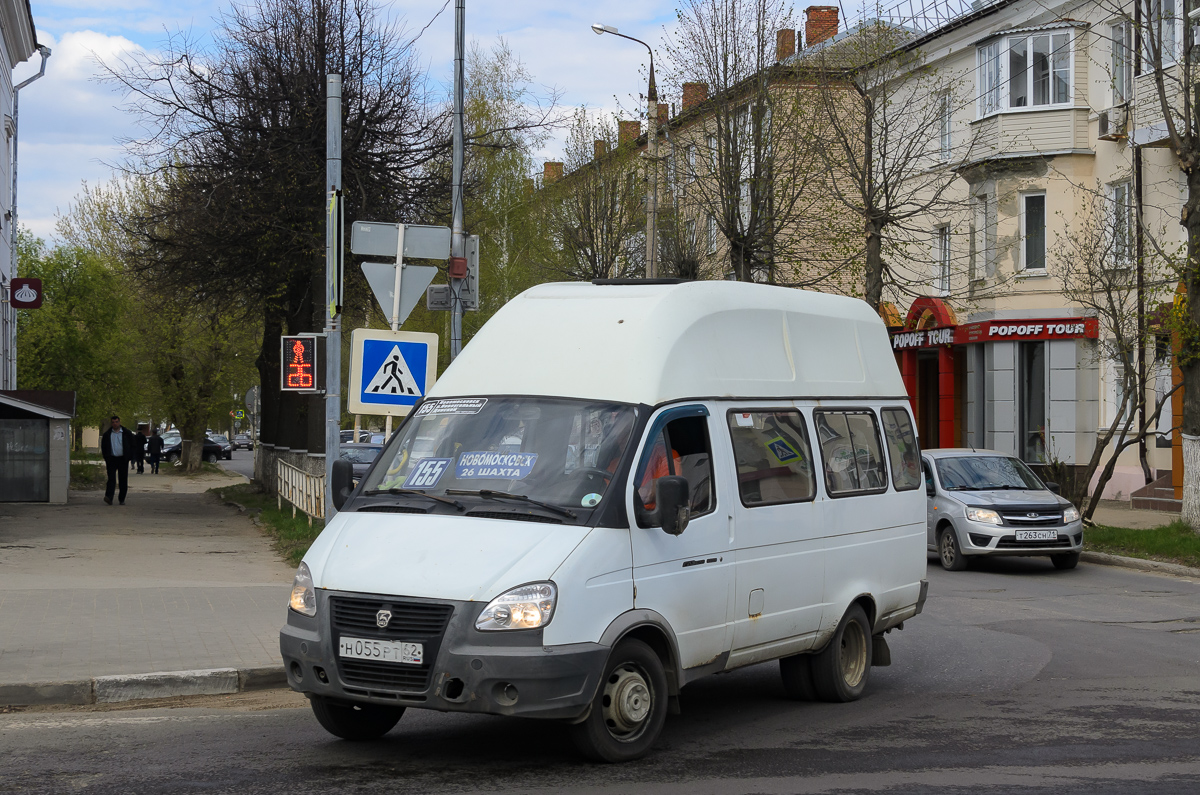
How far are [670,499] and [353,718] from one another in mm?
2115

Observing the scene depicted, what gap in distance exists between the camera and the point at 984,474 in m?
17.9

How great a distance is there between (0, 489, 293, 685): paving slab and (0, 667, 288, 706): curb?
0.11 meters

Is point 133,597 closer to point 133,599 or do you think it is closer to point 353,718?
point 133,599

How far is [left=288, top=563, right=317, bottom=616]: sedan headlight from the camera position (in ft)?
21.1

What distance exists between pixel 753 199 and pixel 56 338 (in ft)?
88.7

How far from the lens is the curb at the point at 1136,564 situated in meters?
16.7

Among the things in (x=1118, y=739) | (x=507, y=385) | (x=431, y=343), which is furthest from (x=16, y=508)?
(x=1118, y=739)

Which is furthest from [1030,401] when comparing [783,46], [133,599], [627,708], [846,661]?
[627,708]

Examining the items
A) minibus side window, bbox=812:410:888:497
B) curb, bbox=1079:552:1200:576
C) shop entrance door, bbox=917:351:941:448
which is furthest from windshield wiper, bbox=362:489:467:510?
shop entrance door, bbox=917:351:941:448

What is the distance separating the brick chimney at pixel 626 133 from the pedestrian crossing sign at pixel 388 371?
25.6 m

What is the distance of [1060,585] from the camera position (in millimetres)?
15617

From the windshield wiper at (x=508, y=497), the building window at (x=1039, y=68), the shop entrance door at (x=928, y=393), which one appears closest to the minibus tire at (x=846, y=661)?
the windshield wiper at (x=508, y=497)

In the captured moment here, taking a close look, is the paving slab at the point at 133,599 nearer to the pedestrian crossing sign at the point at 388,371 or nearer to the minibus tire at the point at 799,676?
the pedestrian crossing sign at the point at 388,371

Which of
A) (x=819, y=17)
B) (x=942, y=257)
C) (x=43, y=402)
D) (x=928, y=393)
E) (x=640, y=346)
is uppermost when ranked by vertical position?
(x=819, y=17)
